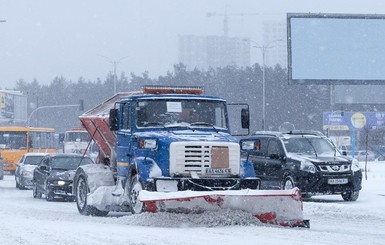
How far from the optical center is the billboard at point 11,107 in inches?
2771

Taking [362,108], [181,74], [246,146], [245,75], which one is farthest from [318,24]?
[181,74]

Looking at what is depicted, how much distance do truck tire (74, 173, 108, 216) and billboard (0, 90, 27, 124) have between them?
4953cm

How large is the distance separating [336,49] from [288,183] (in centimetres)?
2103

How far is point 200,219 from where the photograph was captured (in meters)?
16.0

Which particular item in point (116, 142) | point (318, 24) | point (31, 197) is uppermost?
point (318, 24)

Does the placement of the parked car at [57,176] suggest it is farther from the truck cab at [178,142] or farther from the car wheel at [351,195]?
the truck cab at [178,142]

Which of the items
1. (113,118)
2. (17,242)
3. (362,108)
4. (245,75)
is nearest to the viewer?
(17,242)

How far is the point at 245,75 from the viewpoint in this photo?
4665 inches

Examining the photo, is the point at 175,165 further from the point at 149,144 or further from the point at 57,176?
the point at 57,176

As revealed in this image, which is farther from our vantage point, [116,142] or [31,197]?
[31,197]

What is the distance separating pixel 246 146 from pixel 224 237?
248 inches

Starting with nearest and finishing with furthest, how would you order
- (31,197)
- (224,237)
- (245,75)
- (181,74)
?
(224,237) < (31,197) < (245,75) < (181,74)

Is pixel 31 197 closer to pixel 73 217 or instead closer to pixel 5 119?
pixel 73 217

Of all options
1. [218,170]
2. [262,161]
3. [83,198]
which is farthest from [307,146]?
[218,170]
